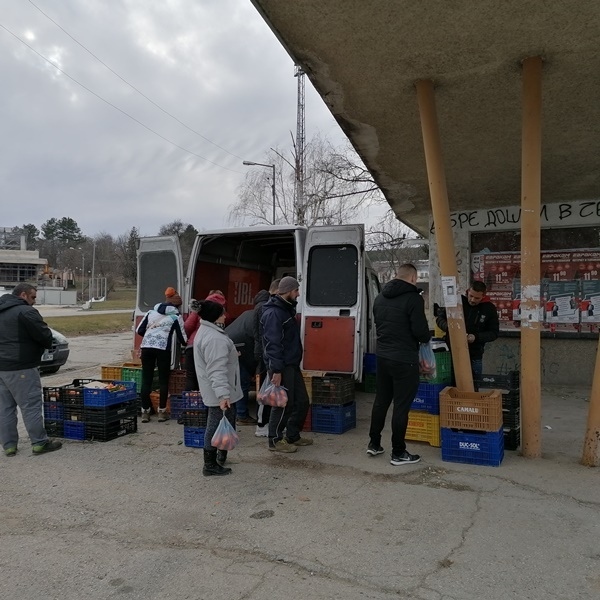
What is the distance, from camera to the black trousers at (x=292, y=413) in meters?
5.59

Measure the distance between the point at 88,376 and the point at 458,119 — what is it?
353 inches

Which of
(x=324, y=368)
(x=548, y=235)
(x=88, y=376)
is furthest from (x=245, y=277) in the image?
(x=548, y=235)

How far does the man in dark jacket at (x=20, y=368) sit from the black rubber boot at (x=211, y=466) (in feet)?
6.38

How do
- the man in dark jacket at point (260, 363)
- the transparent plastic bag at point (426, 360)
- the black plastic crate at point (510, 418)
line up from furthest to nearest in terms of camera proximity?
the man in dark jacket at point (260, 363) < the black plastic crate at point (510, 418) < the transparent plastic bag at point (426, 360)

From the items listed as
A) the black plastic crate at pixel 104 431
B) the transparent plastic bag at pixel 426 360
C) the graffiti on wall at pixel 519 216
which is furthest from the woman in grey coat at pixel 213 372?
the graffiti on wall at pixel 519 216

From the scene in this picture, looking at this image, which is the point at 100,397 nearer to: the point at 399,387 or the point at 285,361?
Answer: the point at 285,361

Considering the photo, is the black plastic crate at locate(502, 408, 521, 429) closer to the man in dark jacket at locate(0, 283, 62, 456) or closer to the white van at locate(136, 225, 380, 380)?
the white van at locate(136, 225, 380, 380)

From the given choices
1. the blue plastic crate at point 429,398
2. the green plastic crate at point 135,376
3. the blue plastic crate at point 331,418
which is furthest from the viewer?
the green plastic crate at point 135,376

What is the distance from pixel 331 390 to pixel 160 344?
219 centimetres

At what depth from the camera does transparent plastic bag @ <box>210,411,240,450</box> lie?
4695 millimetres

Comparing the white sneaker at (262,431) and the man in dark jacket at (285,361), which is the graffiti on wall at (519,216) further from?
the white sneaker at (262,431)

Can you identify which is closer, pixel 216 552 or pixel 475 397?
pixel 216 552

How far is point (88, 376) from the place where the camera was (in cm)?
1143

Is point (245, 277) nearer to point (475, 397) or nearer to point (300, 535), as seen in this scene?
point (475, 397)
